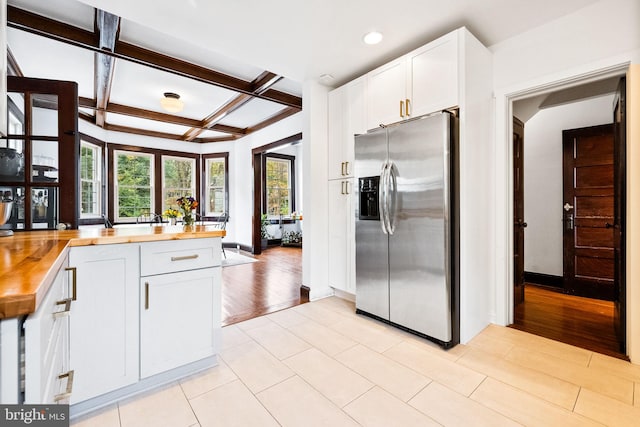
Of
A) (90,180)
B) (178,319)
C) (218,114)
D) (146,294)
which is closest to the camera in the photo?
(146,294)

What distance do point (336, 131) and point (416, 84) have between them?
1.06m

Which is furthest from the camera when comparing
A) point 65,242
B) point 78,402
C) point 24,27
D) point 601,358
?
point 24,27

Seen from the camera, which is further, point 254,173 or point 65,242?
point 254,173

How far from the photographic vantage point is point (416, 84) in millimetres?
2490

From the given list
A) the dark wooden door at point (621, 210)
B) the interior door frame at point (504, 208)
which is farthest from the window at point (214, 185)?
the dark wooden door at point (621, 210)

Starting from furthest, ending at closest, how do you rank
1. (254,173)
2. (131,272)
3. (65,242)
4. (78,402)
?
(254,173)
(131,272)
(78,402)
(65,242)

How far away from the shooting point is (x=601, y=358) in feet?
6.68

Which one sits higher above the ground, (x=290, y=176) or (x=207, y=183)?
(x=290, y=176)

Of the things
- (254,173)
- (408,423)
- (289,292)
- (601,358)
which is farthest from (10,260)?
(254,173)

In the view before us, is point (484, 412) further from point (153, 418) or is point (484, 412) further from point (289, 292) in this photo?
point (289, 292)

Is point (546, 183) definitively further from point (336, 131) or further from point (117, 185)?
point (117, 185)

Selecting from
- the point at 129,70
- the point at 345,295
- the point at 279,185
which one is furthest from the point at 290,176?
the point at 345,295

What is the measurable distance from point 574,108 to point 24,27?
572cm

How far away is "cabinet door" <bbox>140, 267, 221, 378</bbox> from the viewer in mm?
1670
